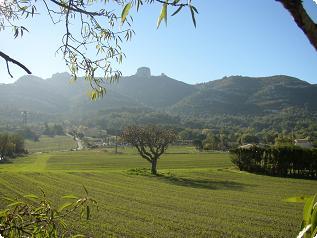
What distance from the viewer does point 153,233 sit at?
17031 mm

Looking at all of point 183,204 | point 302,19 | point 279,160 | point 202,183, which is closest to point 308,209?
point 302,19

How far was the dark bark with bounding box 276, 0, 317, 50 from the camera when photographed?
0.89 metres

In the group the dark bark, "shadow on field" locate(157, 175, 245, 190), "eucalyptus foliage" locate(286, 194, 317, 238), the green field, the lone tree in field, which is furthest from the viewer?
the lone tree in field

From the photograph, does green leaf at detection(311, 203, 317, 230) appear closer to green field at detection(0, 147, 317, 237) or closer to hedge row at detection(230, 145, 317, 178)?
green field at detection(0, 147, 317, 237)

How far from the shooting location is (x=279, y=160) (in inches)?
1902

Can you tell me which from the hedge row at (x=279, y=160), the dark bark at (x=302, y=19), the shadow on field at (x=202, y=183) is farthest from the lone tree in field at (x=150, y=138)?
the dark bark at (x=302, y=19)

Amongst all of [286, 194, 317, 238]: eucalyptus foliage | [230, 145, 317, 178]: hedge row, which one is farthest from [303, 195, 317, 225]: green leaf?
[230, 145, 317, 178]: hedge row

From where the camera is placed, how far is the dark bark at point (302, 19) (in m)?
0.89

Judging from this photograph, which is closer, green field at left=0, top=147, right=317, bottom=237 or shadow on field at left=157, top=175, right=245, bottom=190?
green field at left=0, top=147, right=317, bottom=237

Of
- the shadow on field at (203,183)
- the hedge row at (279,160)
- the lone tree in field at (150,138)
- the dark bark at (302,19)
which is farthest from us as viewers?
the lone tree in field at (150,138)

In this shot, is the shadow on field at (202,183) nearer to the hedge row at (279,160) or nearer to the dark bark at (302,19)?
the hedge row at (279,160)

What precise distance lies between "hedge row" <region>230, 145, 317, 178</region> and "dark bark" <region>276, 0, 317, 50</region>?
159 ft

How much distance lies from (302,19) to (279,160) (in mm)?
49556

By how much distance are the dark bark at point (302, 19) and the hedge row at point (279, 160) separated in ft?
159
